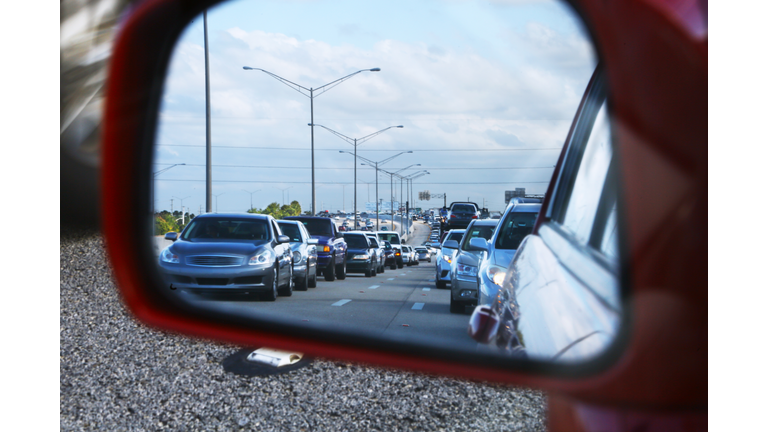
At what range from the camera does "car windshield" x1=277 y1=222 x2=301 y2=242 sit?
17.2 metres

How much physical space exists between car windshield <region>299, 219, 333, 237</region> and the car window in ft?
65.3

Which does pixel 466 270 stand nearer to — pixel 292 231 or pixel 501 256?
pixel 501 256

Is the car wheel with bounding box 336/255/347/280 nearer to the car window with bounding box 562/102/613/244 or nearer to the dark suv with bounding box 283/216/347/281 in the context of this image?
the dark suv with bounding box 283/216/347/281

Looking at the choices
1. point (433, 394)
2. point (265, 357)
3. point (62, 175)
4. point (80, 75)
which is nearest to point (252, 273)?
point (265, 357)

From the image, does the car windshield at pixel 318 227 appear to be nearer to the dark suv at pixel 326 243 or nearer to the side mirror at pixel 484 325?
the dark suv at pixel 326 243

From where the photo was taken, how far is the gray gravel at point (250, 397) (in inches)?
222

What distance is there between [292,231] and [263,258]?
6.45m

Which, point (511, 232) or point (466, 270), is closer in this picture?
point (511, 232)

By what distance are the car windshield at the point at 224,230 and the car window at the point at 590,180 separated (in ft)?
25.5

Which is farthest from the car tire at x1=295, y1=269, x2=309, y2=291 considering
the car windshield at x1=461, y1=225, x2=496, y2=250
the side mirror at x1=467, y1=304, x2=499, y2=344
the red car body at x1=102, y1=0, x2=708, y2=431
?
the red car body at x1=102, y1=0, x2=708, y2=431

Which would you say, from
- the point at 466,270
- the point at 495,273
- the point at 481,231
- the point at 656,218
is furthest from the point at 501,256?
the point at 481,231

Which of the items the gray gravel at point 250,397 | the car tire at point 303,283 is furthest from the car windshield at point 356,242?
the gray gravel at point 250,397

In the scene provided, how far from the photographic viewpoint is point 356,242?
1113 inches

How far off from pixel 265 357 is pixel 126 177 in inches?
206
